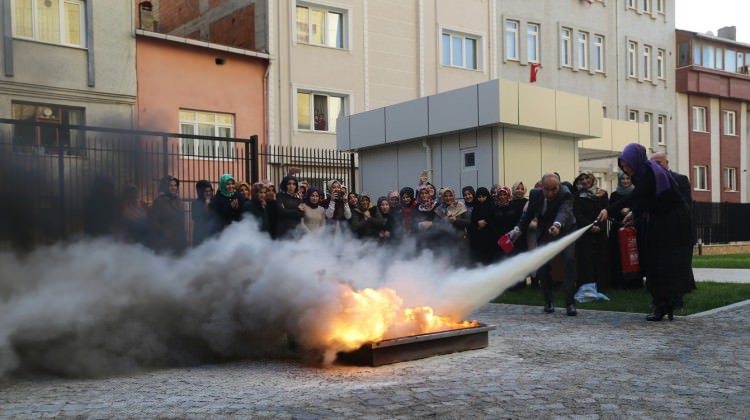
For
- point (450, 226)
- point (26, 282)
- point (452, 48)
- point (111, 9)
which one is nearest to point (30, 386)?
point (26, 282)

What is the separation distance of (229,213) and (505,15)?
25.2m

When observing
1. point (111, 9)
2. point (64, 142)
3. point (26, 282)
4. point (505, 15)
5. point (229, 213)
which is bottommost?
point (26, 282)

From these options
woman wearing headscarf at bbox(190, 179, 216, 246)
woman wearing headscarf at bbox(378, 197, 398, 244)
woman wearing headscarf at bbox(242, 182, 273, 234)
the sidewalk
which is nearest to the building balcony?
the sidewalk

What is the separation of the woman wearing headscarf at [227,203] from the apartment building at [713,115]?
34.4 m

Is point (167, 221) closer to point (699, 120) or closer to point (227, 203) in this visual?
point (227, 203)

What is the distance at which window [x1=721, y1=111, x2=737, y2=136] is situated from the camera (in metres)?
41.6

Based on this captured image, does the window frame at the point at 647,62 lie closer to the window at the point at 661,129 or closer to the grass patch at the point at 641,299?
the window at the point at 661,129

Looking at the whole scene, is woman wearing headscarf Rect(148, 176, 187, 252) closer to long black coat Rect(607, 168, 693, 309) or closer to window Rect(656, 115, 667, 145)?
long black coat Rect(607, 168, 693, 309)

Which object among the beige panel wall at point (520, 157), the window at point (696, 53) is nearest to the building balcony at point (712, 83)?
the window at point (696, 53)

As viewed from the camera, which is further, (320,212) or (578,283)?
(578,283)

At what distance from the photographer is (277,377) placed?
6.04 metres

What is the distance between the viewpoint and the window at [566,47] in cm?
3366

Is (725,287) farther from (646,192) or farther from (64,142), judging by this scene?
(64,142)

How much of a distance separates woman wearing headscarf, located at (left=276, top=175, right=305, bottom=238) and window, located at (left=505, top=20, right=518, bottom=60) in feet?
78.8
